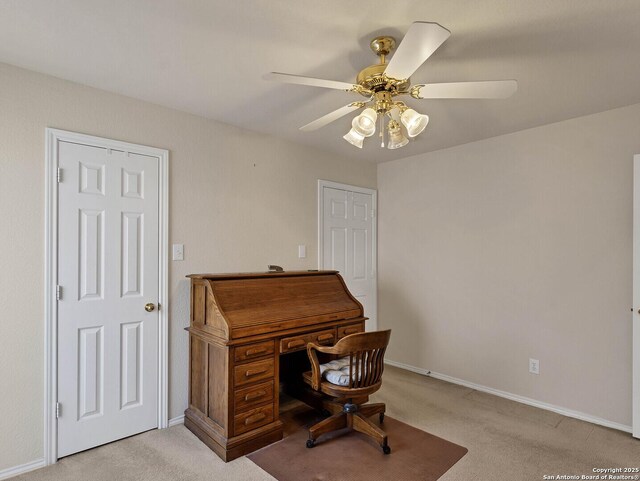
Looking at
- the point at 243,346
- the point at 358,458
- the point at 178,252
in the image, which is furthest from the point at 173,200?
the point at 358,458

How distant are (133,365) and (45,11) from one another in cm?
216

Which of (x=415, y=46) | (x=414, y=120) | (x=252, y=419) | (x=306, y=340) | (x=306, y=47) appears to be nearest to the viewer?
(x=415, y=46)

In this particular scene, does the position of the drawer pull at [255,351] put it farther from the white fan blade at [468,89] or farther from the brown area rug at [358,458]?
the white fan blade at [468,89]

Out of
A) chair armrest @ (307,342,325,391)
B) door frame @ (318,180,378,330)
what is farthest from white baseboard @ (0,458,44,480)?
door frame @ (318,180,378,330)

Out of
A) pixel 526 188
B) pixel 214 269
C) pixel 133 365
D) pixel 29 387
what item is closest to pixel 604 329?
pixel 526 188

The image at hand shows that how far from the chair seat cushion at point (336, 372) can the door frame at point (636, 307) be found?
2.05 meters

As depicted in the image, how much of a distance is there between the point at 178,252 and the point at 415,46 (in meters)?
2.22

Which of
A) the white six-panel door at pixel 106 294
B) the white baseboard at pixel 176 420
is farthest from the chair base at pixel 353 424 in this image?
the white six-panel door at pixel 106 294

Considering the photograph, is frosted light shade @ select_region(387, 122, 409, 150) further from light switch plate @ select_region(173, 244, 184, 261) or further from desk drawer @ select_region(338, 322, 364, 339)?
light switch plate @ select_region(173, 244, 184, 261)

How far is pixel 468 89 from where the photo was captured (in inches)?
66.4

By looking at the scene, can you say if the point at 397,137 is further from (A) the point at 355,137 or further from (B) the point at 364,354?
(B) the point at 364,354

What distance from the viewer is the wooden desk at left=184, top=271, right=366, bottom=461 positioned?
2.33 metres

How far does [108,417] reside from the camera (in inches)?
97.0

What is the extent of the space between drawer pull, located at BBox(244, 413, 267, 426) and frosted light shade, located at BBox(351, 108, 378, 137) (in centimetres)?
193
